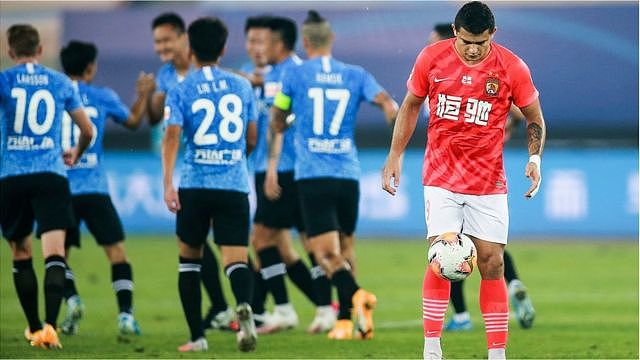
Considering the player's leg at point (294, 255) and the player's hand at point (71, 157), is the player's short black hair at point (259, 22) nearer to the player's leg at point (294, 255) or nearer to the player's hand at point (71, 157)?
the player's leg at point (294, 255)

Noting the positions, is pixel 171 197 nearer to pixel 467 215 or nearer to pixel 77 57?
pixel 467 215

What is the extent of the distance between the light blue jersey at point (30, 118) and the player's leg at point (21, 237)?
15cm

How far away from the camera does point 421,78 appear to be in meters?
8.91

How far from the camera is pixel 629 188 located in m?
23.3

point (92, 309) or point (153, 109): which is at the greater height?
point (153, 109)

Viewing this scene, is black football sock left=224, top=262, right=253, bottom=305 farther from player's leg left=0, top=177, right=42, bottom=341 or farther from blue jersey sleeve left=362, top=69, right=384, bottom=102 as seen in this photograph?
blue jersey sleeve left=362, top=69, right=384, bottom=102

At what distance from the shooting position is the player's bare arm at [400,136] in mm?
9008

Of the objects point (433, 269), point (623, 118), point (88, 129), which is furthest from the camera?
point (623, 118)

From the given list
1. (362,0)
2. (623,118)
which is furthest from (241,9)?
(623,118)

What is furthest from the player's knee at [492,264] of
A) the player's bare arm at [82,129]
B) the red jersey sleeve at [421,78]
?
the player's bare arm at [82,129]

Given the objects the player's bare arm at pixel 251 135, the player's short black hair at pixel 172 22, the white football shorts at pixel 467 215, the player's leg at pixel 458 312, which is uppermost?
the player's short black hair at pixel 172 22

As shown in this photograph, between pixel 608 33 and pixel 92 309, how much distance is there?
14485 mm

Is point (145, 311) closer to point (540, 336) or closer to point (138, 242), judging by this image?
point (540, 336)

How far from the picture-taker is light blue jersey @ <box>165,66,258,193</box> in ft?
34.8
